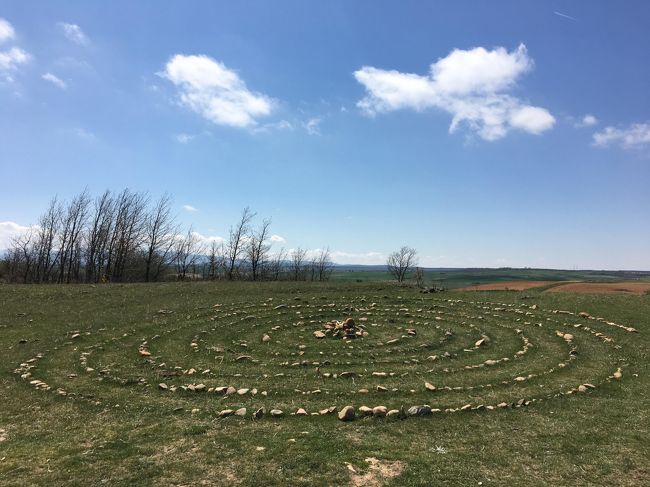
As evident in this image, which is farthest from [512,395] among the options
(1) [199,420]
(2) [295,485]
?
(1) [199,420]

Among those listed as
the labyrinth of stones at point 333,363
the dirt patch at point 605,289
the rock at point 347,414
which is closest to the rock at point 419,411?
the labyrinth of stones at point 333,363

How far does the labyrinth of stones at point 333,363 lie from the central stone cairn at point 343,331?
2.1 inches

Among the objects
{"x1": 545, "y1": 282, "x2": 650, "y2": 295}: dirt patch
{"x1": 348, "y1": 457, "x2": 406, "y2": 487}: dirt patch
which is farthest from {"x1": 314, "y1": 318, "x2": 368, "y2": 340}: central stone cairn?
{"x1": 545, "y1": 282, "x2": 650, "y2": 295}: dirt patch

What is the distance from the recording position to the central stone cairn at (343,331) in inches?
776

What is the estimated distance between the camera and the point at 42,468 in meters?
8.02

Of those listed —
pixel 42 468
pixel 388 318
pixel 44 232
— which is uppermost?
pixel 44 232

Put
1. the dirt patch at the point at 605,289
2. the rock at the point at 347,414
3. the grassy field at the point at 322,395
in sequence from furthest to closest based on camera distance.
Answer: the dirt patch at the point at 605,289 → the rock at the point at 347,414 → the grassy field at the point at 322,395

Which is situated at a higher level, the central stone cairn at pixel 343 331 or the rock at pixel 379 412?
the central stone cairn at pixel 343 331

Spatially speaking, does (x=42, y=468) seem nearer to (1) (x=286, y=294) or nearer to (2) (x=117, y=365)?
(2) (x=117, y=365)

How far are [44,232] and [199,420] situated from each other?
60618 mm

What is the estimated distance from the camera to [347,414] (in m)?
10.3

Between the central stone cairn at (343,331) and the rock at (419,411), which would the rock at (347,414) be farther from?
the central stone cairn at (343,331)

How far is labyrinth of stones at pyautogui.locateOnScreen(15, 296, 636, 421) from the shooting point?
11.6 metres

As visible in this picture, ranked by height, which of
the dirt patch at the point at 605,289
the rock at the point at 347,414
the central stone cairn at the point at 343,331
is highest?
the dirt patch at the point at 605,289
